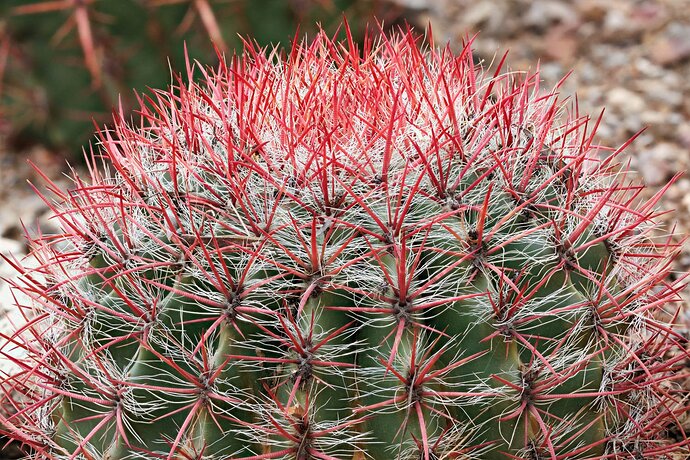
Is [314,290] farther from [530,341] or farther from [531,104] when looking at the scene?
[531,104]

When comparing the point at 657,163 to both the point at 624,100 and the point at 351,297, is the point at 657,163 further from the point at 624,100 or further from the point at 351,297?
the point at 351,297

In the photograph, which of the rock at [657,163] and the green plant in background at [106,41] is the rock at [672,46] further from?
the green plant in background at [106,41]

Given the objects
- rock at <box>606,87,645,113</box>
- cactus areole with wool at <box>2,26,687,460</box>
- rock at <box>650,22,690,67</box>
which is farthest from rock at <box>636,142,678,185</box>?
cactus areole with wool at <box>2,26,687,460</box>

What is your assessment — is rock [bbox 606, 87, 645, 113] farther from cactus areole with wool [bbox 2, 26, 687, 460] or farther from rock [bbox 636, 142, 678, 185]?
cactus areole with wool [bbox 2, 26, 687, 460]

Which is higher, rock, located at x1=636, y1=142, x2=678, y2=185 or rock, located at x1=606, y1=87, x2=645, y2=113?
rock, located at x1=606, y1=87, x2=645, y2=113

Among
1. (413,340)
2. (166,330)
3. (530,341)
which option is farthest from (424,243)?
(166,330)

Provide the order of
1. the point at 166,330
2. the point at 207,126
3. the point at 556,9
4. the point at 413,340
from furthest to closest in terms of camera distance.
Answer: the point at 556,9, the point at 207,126, the point at 166,330, the point at 413,340
